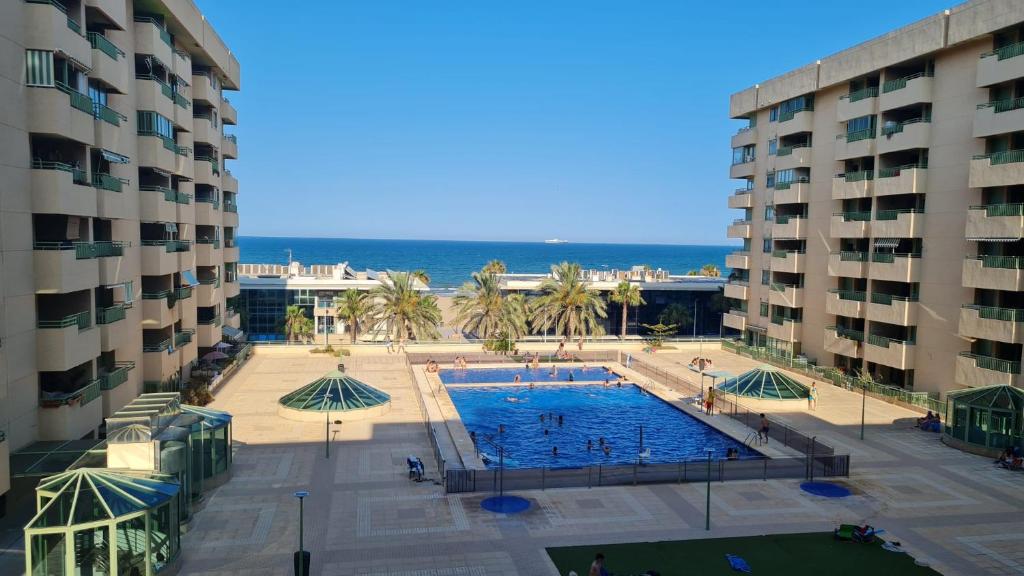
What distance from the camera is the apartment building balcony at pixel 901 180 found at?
4362cm

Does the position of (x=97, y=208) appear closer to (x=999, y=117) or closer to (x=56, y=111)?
(x=56, y=111)

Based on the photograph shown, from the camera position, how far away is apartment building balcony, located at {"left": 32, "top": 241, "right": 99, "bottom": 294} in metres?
26.8

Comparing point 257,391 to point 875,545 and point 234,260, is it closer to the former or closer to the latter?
point 234,260

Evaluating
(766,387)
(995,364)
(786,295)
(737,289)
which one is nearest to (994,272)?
(995,364)

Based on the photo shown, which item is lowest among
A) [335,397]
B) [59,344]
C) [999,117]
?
[335,397]

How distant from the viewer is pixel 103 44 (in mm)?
31297

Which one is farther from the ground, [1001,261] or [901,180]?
[901,180]

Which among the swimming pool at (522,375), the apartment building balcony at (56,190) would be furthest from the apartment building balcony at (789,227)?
the apartment building balcony at (56,190)

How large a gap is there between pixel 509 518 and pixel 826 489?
1281cm

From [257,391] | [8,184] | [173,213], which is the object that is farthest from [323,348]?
[8,184]

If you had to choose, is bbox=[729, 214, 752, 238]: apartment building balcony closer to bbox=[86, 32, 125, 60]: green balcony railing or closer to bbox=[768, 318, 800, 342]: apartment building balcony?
bbox=[768, 318, 800, 342]: apartment building balcony

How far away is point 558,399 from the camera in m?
48.5

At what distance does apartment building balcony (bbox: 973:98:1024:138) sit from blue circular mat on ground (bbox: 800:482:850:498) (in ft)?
70.5

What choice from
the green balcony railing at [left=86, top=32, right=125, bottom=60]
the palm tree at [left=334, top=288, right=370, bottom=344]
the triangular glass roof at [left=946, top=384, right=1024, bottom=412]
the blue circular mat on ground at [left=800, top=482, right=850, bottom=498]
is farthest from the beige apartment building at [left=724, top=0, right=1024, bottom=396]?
the green balcony railing at [left=86, top=32, right=125, bottom=60]
